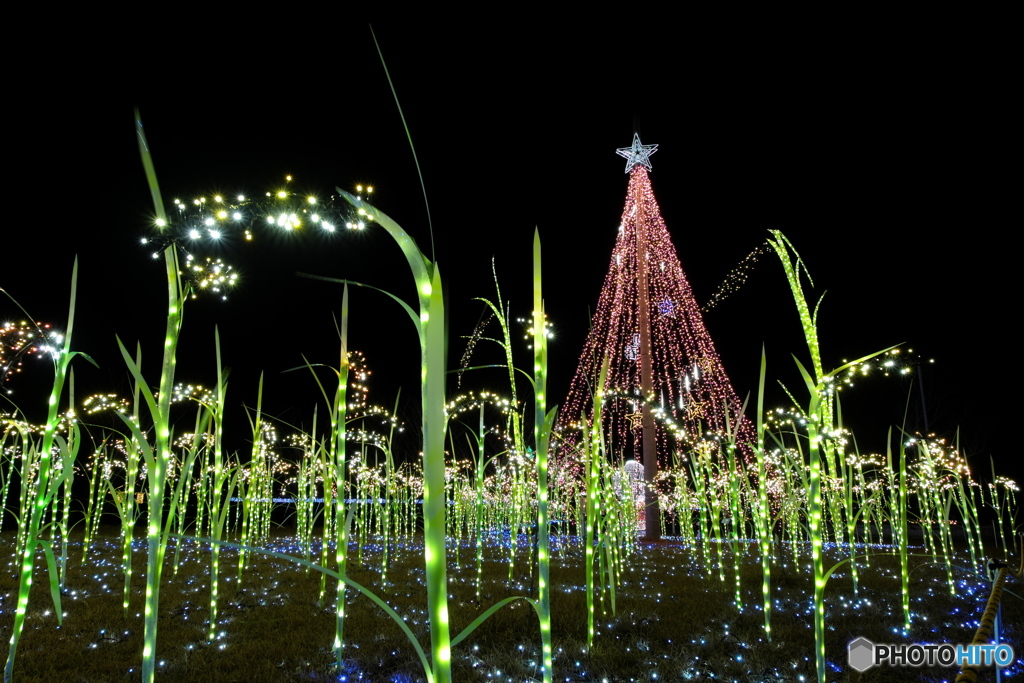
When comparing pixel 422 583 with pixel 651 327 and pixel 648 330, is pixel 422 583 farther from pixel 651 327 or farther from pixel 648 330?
pixel 651 327

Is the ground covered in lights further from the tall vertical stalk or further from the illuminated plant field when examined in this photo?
the tall vertical stalk

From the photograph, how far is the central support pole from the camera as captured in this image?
1139cm

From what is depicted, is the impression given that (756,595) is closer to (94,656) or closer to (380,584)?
(380,584)

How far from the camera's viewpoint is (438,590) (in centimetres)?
98

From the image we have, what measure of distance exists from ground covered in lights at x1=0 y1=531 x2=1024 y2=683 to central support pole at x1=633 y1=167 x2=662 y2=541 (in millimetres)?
5980

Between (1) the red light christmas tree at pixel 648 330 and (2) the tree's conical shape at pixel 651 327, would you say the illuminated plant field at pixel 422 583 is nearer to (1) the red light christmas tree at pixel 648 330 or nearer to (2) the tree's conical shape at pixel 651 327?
(1) the red light christmas tree at pixel 648 330

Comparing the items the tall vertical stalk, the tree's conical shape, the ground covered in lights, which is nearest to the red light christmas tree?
the tree's conical shape

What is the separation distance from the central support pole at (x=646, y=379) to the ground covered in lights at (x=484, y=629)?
5980 mm

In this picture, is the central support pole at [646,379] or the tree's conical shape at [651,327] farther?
the tree's conical shape at [651,327]

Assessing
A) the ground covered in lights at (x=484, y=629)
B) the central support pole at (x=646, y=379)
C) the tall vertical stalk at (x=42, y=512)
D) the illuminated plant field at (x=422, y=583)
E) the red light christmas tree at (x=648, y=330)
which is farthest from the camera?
the red light christmas tree at (x=648, y=330)

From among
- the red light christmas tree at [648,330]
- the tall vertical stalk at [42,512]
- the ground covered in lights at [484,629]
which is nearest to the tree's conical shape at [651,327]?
the red light christmas tree at [648,330]

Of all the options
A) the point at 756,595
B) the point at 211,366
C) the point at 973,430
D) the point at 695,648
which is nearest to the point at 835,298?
the point at 973,430

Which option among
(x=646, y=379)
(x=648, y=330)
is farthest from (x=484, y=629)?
(x=648, y=330)

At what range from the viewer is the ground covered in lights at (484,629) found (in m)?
2.66
